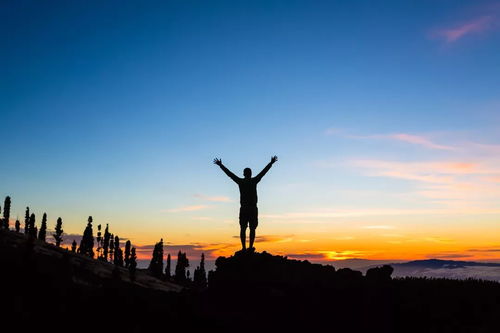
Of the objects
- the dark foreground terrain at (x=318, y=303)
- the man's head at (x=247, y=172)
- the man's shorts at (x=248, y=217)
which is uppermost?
the man's head at (x=247, y=172)

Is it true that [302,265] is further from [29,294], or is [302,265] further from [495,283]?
[29,294]

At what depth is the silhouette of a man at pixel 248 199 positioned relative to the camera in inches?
698

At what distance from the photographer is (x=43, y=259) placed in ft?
351

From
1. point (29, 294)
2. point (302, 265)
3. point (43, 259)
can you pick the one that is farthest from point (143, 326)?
point (43, 259)

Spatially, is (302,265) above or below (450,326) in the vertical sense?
above

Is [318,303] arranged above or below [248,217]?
below

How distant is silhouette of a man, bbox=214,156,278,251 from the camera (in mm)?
17734

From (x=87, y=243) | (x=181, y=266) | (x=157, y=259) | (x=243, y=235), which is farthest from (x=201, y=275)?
(x=243, y=235)

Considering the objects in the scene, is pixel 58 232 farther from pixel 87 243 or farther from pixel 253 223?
pixel 253 223

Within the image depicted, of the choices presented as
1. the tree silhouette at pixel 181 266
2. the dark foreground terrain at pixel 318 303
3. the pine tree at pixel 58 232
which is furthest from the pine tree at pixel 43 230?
the dark foreground terrain at pixel 318 303

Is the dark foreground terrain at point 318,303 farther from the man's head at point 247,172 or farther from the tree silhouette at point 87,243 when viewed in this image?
the tree silhouette at point 87,243

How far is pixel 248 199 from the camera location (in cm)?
1788

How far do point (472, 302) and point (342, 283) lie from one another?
15.0 ft

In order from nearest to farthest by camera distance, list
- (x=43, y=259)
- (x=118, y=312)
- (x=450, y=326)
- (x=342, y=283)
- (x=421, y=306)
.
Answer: (x=450, y=326)
(x=421, y=306)
(x=342, y=283)
(x=118, y=312)
(x=43, y=259)
